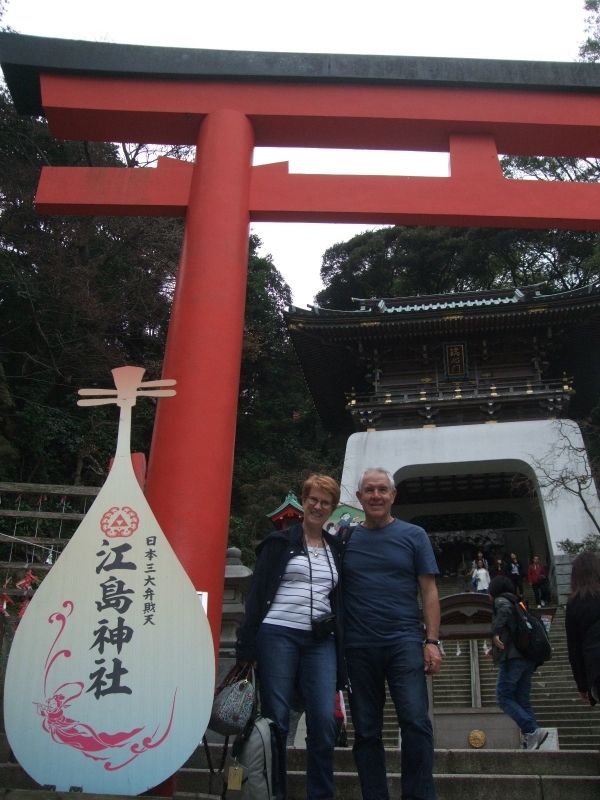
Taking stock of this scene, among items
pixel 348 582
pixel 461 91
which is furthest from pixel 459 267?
pixel 348 582

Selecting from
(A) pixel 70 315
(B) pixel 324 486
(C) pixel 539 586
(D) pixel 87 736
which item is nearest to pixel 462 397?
(C) pixel 539 586

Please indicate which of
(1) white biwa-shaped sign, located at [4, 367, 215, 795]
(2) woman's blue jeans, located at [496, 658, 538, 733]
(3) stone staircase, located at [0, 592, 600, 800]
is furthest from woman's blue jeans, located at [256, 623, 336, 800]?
(2) woman's blue jeans, located at [496, 658, 538, 733]

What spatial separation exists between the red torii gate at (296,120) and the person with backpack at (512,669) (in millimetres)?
2554

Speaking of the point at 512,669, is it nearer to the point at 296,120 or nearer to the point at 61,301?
the point at 296,120

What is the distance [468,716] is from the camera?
5.57m

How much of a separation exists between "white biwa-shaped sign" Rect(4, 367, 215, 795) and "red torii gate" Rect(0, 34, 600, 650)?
2.51m

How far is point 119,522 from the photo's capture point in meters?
2.78

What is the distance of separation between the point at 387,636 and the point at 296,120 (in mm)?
3804

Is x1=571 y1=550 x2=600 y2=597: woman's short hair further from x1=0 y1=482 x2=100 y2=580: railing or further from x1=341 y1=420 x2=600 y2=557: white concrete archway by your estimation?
x1=341 y1=420 x2=600 y2=557: white concrete archway

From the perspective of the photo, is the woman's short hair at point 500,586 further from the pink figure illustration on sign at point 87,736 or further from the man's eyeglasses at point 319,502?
the pink figure illustration on sign at point 87,736

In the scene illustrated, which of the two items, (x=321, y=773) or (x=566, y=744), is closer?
(x=321, y=773)

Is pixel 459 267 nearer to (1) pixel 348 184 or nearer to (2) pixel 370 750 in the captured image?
(1) pixel 348 184

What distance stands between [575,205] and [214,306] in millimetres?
2646

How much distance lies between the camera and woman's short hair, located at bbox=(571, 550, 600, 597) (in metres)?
3.01
